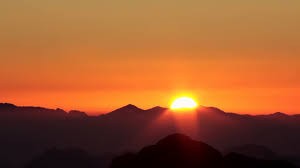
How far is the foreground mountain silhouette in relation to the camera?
129m

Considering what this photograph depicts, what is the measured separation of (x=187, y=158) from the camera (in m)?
130

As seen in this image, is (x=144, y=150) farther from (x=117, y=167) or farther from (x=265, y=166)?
(x=265, y=166)

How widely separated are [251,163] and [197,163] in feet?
37.2

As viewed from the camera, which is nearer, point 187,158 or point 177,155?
point 187,158

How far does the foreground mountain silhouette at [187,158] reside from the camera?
128625 mm

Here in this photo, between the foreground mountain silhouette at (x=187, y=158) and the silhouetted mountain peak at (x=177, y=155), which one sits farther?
the silhouetted mountain peak at (x=177, y=155)

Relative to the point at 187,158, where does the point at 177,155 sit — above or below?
above

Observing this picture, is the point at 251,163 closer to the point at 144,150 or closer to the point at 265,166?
the point at 265,166

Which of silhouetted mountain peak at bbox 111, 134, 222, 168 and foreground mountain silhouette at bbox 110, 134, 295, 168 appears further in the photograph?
silhouetted mountain peak at bbox 111, 134, 222, 168

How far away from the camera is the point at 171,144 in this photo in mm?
134125

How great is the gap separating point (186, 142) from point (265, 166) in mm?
17661

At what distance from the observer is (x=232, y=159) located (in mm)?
129875

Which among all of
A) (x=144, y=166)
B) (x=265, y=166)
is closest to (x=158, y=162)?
(x=144, y=166)

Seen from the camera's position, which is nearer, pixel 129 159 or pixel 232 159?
pixel 232 159
